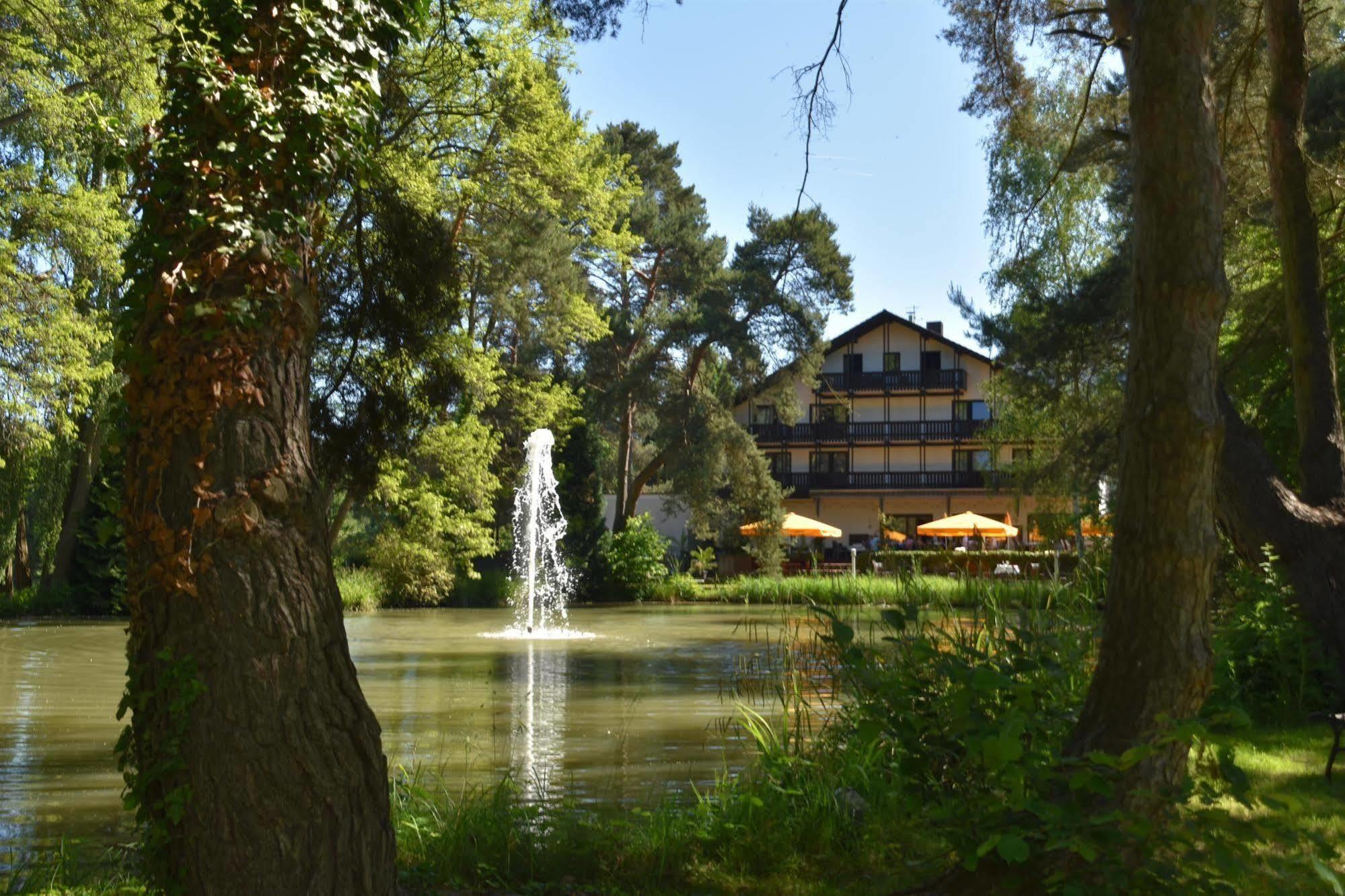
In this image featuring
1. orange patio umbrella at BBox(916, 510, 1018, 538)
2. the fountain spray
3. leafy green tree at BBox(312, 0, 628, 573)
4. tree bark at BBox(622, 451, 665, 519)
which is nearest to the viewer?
leafy green tree at BBox(312, 0, 628, 573)

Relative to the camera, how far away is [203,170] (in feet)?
11.8

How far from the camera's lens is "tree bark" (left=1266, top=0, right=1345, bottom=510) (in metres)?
8.06

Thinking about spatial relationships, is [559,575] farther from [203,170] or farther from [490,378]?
[203,170]

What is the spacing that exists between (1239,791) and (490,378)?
2403 cm

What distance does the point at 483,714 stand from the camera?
32.8 ft

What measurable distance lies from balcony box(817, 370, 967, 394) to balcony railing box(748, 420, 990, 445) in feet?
4.52

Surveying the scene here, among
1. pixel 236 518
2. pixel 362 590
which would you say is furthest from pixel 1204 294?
pixel 362 590

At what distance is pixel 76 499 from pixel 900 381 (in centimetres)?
3172

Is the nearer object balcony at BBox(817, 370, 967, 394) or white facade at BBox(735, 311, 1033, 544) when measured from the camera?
white facade at BBox(735, 311, 1033, 544)

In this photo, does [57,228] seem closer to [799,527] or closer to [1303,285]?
[1303,285]

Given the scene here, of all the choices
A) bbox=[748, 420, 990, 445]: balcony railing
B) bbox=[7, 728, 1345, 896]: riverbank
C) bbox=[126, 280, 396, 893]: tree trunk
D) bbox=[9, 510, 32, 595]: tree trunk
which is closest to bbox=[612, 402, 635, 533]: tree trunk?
bbox=[748, 420, 990, 445]: balcony railing

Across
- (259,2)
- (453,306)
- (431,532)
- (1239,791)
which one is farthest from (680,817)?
(431,532)

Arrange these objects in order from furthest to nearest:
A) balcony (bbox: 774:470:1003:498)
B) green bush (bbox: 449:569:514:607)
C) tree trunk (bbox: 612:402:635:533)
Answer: balcony (bbox: 774:470:1003:498), tree trunk (bbox: 612:402:635:533), green bush (bbox: 449:569:514:607)

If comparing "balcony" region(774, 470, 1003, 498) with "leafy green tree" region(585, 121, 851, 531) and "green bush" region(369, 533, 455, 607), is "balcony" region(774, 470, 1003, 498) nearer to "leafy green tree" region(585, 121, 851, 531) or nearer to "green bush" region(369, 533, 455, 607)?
"leafy green tree" region(585, 121, 851, 531)
